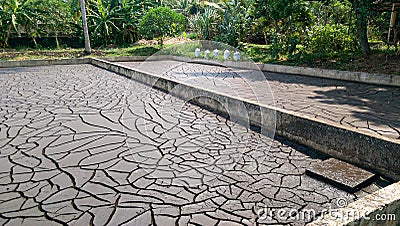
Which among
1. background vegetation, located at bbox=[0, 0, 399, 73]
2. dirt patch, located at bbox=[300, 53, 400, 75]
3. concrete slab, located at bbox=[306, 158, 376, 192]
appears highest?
background vegetation, located at bbox=[0, 0, 399, 73]

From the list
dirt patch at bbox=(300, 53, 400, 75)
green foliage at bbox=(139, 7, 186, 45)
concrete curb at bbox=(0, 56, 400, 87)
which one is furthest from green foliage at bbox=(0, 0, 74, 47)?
dirt patch at bbox=(300, 53, 400, 75)

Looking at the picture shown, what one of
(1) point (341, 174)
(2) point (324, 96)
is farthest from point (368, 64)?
(1) point (341, 174)

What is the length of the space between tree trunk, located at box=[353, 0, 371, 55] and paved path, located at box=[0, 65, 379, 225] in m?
6.47

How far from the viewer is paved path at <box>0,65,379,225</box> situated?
10.2 feet

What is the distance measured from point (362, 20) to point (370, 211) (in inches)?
366

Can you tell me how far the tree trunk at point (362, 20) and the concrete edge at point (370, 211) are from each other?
8504 millimetres

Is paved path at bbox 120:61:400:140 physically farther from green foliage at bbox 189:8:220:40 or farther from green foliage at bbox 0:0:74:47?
green foliage at bbox 0:0:74:47

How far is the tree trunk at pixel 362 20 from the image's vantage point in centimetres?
966

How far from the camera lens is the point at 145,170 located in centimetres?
400

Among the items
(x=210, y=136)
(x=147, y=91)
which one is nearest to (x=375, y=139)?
(x=210, y=136)

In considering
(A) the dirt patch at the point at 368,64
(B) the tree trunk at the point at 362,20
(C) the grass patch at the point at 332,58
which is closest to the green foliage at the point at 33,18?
(C) the grass patch at the point at 332,58

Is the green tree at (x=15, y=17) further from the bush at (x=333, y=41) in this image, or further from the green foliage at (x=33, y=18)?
the bush at (x=333, y=41)

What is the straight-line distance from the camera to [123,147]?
187 inches

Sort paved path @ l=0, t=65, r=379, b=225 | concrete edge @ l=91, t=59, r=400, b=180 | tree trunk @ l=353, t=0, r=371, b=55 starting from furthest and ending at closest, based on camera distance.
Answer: tree trunk @ l=353, t=0, r=371, b=55 → concrete edge @ l=91, t=59, r=400, b=180 → paved path @ l=0, t=65, r=379, b=225
